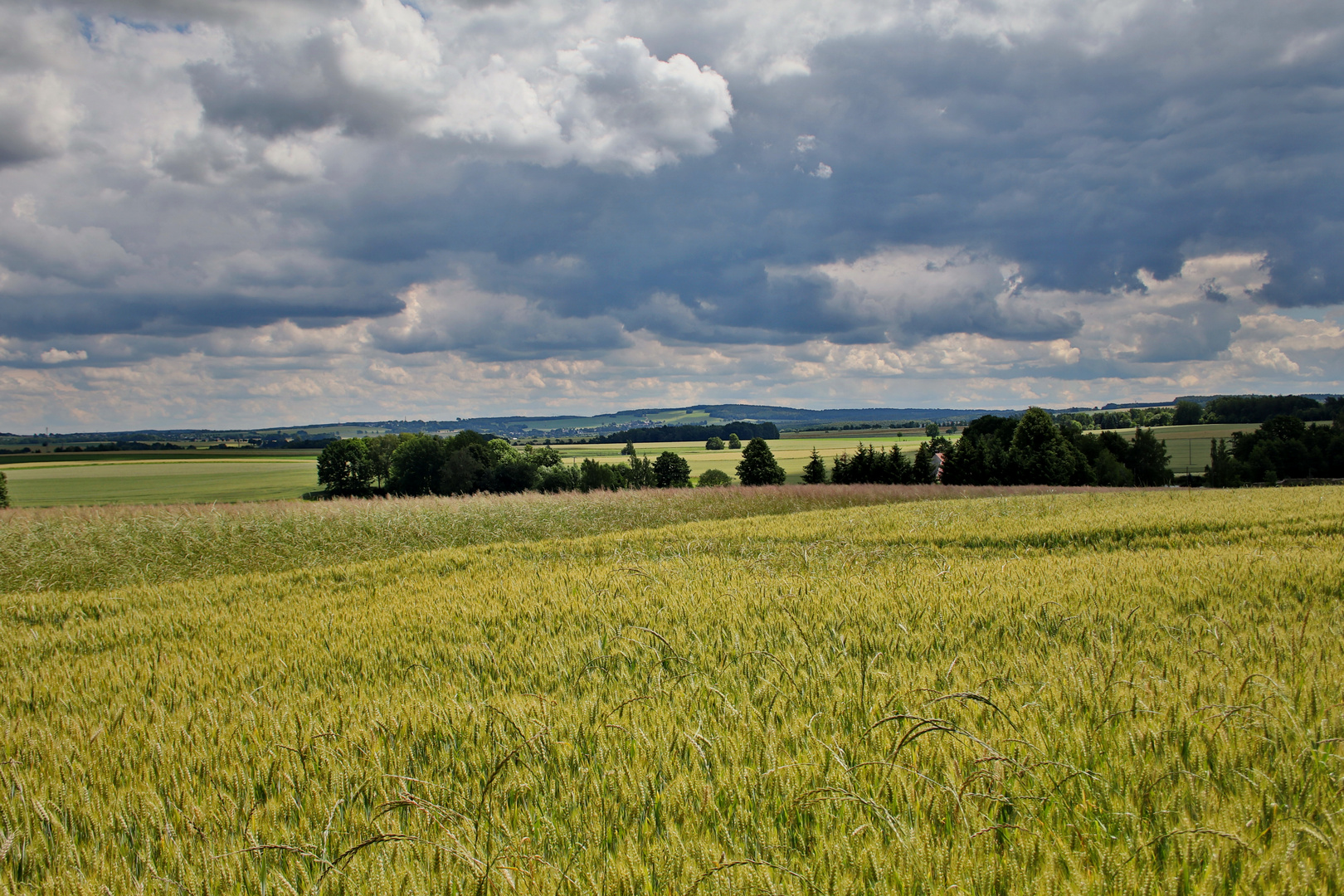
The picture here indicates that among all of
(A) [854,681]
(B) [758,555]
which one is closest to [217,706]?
(A) [854,681]

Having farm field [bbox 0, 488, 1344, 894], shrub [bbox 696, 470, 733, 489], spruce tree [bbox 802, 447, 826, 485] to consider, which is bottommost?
shrub [bbox 696, 470, 733, 489]

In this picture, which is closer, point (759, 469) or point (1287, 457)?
point (759, 469)

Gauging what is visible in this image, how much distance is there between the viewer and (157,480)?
6662 centimetres

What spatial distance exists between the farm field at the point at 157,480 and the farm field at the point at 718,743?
45.4m

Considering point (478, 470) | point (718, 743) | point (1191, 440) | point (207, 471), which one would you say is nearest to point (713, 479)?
point (478, 470)

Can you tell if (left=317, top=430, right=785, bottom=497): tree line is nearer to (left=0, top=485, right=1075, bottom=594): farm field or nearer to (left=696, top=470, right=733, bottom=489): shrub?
(left=696, top=470, right=733, bottom=489): shrub

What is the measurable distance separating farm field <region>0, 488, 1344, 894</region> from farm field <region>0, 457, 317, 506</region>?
45.4 metres

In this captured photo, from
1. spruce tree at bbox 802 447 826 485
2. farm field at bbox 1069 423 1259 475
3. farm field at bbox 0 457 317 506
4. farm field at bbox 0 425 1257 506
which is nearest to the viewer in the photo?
farm field at bbox 0 457 317 506

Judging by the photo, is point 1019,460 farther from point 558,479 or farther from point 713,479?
point 558,479

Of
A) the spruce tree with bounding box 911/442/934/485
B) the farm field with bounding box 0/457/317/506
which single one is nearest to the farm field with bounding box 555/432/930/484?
the spruce tree with bounding box 911/442/934/485

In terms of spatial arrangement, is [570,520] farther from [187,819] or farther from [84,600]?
[187,819]

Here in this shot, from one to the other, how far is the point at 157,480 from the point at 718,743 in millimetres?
84009

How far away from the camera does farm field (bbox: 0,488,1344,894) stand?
1.83 m

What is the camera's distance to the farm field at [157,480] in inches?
2078
